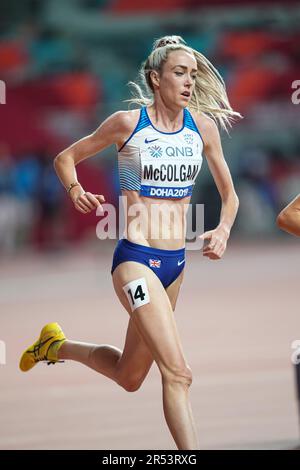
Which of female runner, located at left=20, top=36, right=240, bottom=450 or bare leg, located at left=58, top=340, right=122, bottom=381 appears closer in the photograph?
female runner, located at left=20, top=36, right=240, bottom=450

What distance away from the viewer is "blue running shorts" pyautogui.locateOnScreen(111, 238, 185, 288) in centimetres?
708

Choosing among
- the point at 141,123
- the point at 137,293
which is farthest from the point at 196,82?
the point at 137,293

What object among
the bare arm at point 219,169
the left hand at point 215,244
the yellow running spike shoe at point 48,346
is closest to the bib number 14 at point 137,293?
the left hand at point 215,244

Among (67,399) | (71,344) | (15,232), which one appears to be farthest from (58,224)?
(71,344)

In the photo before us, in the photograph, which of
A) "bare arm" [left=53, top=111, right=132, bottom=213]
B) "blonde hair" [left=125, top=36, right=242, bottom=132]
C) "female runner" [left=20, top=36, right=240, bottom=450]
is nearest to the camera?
"female runner" [left=20, top=36, right=240, bottom=450]

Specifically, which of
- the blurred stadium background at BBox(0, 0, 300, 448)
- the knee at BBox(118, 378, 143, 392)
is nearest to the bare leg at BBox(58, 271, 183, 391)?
the knee at BBox(118, 378, 143, 392)

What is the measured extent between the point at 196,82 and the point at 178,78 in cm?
43

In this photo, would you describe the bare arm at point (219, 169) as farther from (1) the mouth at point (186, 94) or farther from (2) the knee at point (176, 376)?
(2) the knee at point (176, 376)

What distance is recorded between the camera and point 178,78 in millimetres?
7059

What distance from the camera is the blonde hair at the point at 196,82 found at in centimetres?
718

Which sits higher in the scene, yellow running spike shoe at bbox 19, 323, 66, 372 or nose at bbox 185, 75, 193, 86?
nose at bbox 185, 75, 193, 86

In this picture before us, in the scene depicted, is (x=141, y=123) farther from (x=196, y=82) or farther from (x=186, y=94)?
(x=196, y=82)

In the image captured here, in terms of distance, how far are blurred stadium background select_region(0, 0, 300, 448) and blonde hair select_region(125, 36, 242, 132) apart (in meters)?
13.8

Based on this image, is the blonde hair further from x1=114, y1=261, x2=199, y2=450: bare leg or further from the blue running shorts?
x1=114, y1=261, x2=199, y2=450: bare leg
